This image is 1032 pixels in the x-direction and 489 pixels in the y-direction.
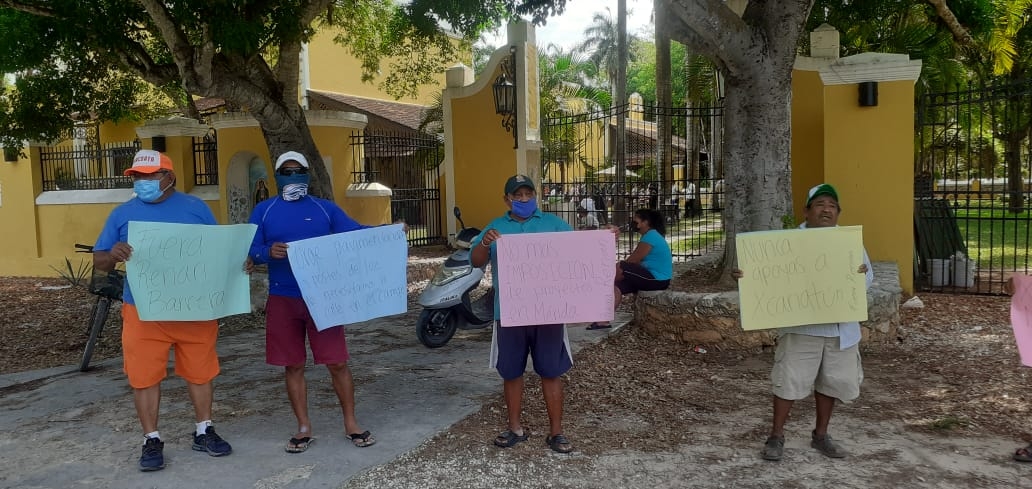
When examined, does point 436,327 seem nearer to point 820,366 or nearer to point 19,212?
point 820,366

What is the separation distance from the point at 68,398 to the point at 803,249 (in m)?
5.03

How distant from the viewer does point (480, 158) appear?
13422mm

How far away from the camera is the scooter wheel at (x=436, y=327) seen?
686 cm

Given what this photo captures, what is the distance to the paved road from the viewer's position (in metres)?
3.86

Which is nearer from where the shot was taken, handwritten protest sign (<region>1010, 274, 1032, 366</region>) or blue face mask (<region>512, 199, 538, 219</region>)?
handwritten protest sign (<region>1010, 274, 1032, 366</region>)

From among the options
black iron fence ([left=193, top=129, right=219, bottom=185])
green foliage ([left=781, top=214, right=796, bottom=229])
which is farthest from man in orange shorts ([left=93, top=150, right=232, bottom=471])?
black iron fence ([left=193, top=129, right=219, bottom=185])

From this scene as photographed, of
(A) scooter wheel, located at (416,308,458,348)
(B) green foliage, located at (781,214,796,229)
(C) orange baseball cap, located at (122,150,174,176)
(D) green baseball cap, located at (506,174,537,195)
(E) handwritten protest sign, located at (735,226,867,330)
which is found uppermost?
(C) orange baseball cap, located at (122,150,174,176)

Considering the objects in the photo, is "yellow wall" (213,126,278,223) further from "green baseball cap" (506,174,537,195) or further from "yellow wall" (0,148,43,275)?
"green baseball cap" (506,174,537,195)

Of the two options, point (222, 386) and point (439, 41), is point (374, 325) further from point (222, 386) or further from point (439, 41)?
point (439, 41)

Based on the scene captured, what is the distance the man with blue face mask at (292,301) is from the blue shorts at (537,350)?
2.87 ft

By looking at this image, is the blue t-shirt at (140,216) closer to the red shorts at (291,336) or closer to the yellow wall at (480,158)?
the red shorts at (291,336)

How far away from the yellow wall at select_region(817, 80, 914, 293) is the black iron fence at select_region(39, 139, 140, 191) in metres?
11.0

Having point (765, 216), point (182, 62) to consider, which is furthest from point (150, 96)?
point (765, 216)

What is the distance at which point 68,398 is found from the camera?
17.7ft
